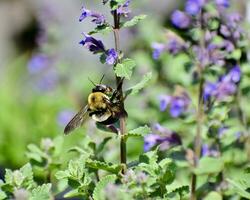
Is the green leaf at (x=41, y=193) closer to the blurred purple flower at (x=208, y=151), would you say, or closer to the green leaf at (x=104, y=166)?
the green leaf at (x=104, y=166)

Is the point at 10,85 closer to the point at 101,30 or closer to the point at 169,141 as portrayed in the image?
the point at 169,141

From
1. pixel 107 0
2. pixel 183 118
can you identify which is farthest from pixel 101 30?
pixel 183 118

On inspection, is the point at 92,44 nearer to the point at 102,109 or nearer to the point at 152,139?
the point at 102,109

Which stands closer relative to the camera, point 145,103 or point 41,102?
point 145,103

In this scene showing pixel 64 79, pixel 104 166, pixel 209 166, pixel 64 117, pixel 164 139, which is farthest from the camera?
pixel 64 79

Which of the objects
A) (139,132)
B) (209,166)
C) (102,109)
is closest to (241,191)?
(209,166)
